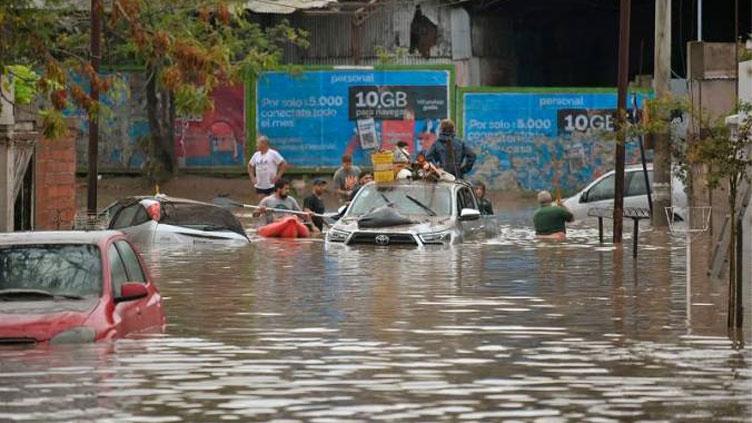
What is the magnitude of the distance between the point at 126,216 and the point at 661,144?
31.9ft

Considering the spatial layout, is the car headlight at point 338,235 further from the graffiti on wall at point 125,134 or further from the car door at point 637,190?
the graffiti on wall at point 125,134

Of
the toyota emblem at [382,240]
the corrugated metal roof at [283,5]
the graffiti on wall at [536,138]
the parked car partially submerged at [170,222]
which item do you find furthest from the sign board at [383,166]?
the corrugated metal roof at [283,5]

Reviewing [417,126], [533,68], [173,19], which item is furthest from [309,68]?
[173,19]

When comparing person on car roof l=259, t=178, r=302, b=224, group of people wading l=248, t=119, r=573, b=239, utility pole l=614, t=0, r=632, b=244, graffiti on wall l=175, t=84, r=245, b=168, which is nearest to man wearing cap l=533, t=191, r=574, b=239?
group of people wading l=248, t=119, r=573, b=239

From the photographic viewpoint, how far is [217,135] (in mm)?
46094

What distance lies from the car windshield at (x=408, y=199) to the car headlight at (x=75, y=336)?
14.4 meters

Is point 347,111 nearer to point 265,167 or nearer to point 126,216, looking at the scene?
point 265,167

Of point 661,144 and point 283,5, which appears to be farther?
point 283,5

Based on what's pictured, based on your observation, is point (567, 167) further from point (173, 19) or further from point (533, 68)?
point (173, 19)

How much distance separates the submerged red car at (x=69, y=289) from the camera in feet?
48.0

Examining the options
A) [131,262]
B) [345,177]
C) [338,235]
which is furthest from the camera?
[345,177]

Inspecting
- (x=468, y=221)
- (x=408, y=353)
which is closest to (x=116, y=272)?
(x=408, y=353)

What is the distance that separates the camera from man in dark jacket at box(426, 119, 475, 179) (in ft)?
106

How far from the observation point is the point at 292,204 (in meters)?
33.6
